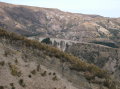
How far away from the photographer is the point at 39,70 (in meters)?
21.7

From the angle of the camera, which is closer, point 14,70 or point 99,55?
point 14,70

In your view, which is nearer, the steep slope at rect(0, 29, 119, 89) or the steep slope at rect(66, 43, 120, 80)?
the steep slope at rect(0, 29, 119, 89)

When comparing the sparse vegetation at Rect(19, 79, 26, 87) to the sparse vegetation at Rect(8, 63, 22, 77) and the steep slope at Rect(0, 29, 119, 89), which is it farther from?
the sparse vegetation at Rect(8, 63, 22, 77)

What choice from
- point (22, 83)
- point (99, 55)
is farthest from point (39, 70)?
point (99, 55)

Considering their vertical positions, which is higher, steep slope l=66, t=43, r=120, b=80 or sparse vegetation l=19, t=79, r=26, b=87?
sparse vegetation l=19, t=79, r=26, b=87

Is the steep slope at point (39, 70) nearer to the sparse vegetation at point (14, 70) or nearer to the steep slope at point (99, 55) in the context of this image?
the sparse vegetation at point (14, 70)

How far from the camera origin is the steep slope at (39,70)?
18438 mm

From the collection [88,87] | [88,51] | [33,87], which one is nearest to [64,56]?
[88,87]

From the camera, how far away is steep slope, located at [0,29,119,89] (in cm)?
1844

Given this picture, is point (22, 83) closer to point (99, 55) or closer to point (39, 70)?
point (39, 70)

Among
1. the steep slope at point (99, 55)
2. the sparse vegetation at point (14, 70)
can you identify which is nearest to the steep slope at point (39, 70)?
the sparse vegetation at point (14, 70)

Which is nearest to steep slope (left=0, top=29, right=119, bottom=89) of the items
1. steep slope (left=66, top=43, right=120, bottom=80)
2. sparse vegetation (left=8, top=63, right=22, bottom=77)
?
sparse vegetation (left=8, top=63, right=22, bottom=77)

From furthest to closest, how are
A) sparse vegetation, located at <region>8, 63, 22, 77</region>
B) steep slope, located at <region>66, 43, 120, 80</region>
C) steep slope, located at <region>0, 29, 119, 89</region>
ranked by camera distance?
steep slope, located at <region>66, 43, 120, 80</region> < sparse vegetation, located at <region>8, 63, 22, 77</region> < steep slope, located at <region>0, 29, 119, 89</region>

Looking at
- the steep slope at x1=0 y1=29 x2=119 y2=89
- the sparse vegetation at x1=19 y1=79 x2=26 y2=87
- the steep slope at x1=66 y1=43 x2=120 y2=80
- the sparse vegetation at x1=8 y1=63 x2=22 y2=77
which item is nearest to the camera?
the sparse vegetation at x1=19 y1=79 x2=26 y2=87
